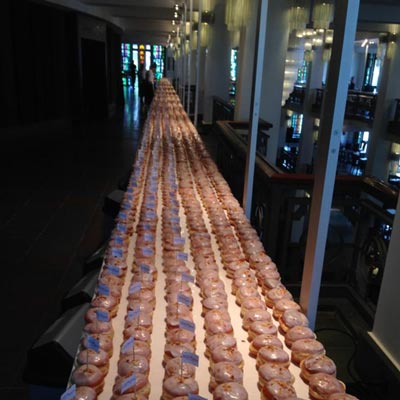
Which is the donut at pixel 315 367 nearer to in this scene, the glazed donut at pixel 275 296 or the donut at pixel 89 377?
the glazed donut at pixel 275 296

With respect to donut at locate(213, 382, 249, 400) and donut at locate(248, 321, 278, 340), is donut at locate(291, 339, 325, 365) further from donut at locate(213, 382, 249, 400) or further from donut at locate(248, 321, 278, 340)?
donut at locate(213, 382, 249, 400)

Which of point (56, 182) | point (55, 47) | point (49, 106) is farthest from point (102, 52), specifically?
point (56, 182)

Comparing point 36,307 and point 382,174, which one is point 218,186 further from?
point 382,174

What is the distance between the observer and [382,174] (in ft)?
54.7

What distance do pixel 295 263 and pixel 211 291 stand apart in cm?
206

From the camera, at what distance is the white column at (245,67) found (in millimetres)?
7504

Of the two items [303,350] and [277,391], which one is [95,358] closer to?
[277,391]

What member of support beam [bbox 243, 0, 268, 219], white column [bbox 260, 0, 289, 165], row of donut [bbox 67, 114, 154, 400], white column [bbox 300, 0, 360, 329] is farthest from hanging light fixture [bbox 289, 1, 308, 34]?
white column [bbox 300, 0, 360, 329]

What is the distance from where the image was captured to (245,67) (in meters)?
7.66

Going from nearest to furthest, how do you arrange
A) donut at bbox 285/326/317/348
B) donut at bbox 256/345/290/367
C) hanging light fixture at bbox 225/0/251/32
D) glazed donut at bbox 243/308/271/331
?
donut at bbox 256/345/290/367, donut at bbox 285/326/317/348, glazed donut at bbox 243/308/271/331, hanging light fixture at bbox 225/0/251/32

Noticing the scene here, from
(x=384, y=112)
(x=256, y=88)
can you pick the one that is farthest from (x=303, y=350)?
(x=384, y=112)

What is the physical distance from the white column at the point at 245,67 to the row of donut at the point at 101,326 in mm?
5518

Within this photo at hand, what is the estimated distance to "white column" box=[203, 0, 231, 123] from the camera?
13148 millimetres

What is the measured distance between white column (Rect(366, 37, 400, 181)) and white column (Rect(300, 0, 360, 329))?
50.8ft
